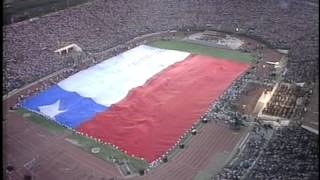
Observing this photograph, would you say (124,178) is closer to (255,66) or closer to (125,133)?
(125,133)

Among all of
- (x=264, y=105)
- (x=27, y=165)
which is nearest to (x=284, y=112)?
(x=264, y=105)

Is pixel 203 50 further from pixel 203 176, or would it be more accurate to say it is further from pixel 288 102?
pixel 203 176

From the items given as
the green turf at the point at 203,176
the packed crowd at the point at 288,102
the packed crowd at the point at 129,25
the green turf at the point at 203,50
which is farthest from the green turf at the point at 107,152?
the green turf at the point at 203,50

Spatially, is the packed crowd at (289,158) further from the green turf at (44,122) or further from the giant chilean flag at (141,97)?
the green turf at (44,122)

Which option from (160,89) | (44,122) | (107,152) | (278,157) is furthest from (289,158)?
(44,122)

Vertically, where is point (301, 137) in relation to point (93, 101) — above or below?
above

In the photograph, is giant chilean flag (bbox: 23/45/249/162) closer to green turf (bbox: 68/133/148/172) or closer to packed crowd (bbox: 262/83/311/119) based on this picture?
green turf (bbox: 68/133/148/172)

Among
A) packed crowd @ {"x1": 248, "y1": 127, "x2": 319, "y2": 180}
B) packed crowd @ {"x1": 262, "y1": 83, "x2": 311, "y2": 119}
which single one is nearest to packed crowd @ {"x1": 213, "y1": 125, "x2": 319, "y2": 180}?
packed crowd @ {"x1": 248, "y1": 127, "x2": 319, "y2": 180}
